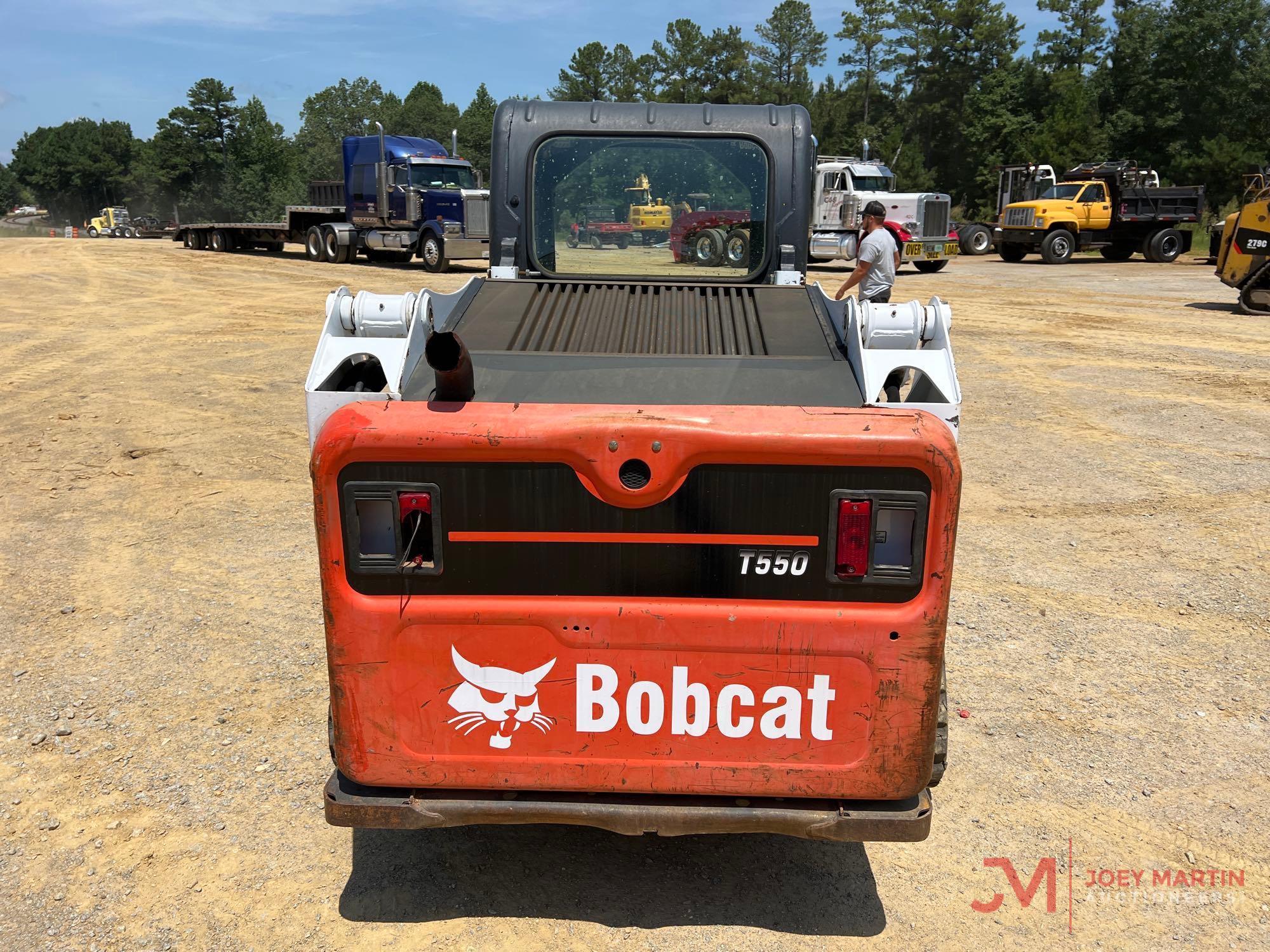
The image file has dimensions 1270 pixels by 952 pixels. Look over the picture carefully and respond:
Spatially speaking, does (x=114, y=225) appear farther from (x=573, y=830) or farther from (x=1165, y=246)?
(x=573, y=830)

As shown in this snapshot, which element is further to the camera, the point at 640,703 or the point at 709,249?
the point at 709,249

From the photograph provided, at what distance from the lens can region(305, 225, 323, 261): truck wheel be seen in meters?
27.3

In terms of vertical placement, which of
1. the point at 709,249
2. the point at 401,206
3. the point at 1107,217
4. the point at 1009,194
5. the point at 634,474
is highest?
the point at 1009,194

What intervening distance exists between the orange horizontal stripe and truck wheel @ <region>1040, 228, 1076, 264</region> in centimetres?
2802

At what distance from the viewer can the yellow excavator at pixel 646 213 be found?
448 centimetres

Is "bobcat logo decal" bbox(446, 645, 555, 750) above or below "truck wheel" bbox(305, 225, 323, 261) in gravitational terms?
below

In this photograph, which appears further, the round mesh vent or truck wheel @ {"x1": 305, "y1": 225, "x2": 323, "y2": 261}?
truck wheel @ {"x1": 305, "y1": 225, "x2": 323, "y2": 261}

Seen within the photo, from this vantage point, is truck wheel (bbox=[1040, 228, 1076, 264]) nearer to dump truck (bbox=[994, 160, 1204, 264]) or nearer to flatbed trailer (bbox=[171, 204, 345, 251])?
dump truck (bbox=[994, 160, 1204, 264])

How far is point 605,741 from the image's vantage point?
2.55 meters

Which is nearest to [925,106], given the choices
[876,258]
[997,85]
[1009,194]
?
[997,85]

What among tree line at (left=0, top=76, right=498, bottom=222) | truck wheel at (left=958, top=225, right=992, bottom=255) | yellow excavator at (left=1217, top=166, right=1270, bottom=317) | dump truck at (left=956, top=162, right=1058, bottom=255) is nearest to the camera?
yellow excavator at (left=1217, top=166, right=1270, bottom=317)

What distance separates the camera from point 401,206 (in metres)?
23.7

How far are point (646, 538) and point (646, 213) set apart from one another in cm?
253

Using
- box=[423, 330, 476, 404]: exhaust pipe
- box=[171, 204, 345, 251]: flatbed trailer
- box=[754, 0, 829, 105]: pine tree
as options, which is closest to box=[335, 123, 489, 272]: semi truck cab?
box=[171, 204, 345, 251]: flatbed trailer
